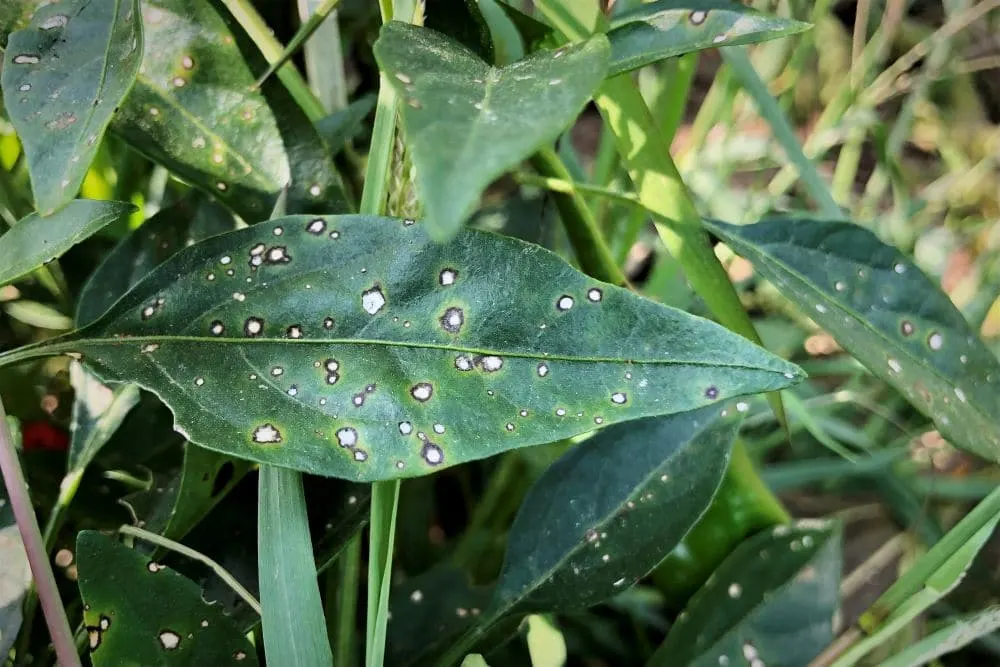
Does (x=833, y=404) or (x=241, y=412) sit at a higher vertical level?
(x=241, y=412)

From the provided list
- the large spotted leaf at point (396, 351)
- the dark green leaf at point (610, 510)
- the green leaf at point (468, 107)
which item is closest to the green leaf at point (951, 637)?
the dark green leaf at point (610, 510)

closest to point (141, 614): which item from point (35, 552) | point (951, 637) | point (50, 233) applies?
point (35, 552)

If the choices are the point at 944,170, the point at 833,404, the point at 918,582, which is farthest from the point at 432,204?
the point at 944,170

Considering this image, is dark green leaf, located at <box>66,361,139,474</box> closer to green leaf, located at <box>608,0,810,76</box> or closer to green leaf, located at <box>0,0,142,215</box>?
green leaf, located at <box>0,0,142,215</box>

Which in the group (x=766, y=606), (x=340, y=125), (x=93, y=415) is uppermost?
(x=340, y=125)

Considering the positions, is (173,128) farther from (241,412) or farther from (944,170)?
(944,170)

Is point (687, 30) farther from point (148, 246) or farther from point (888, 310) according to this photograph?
point (148, 246)
